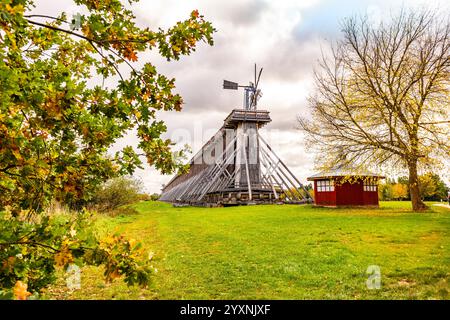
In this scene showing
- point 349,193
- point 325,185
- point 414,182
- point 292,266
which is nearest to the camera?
point 292,266

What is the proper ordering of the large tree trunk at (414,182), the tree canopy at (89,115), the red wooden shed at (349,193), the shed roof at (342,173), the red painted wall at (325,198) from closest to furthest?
the tree canopy at (89,115) < the large tree trunk at (414,182) < the shed roof at (342,173) < the red wooden shed at (349,193) < the red painted wall at (325,198)

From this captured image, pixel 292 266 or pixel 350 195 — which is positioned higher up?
pixel 350 195

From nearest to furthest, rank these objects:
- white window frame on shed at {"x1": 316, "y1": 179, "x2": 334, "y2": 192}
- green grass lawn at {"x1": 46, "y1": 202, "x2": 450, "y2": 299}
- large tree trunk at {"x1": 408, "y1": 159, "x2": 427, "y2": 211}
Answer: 1. green grass lawn at {"x1": 46, "y1": 202, "x2": 450, "y2": 299}
2. large tree trunk at {"x1": 408, "y1": 159, "x2": 427, "y2": 211}
3. white window frame on shed at {"x1": 316, "y1": 179, "x2": 334, "y2": 192}

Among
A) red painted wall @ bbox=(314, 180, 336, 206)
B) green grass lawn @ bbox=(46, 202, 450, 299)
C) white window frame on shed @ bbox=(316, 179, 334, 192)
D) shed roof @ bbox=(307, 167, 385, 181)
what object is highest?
shed roof @ bbox=(307, 167, 385, 181)

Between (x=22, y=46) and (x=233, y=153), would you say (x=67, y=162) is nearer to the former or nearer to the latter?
(x=22, y=46)

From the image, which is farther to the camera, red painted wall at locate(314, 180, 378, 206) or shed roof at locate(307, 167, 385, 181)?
red painted wall at locate(314, 180, 378, 206)

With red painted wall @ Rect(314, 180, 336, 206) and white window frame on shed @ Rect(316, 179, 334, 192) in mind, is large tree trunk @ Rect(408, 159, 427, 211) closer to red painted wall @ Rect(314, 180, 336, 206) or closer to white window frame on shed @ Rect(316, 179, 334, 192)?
red painted wall @ Rect(314, 180, 336, 206)

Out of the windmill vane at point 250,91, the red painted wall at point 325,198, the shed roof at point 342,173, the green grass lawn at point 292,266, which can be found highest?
the windmill vane at point 250,91

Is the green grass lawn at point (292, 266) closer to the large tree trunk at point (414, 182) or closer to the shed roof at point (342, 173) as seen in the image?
the large tree trunk at point (414, 182)

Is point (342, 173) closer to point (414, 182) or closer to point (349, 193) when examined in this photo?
point (349, 193)

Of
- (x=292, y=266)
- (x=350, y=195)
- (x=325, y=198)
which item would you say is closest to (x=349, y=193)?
(x=350, y=195)

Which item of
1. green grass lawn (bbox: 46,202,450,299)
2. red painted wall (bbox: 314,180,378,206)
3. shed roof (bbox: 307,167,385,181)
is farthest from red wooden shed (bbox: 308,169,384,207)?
green grass lawn (bbox: 46,202,450,299)

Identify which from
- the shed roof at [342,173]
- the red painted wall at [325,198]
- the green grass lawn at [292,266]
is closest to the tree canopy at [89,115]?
the green grass lawn at [292,266]
